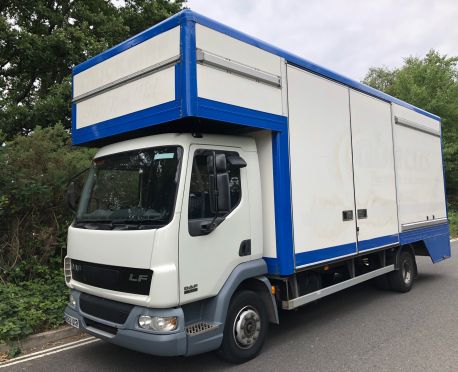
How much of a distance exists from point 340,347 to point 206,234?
2.20 m

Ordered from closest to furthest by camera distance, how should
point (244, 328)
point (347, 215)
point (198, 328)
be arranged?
point (198, 328) < point (244, 328) < point (347, 215)

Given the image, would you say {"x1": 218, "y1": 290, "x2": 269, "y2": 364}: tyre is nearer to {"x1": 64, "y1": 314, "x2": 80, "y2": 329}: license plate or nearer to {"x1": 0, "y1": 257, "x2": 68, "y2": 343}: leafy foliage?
{"x1": 64, "y1": 314, "x2": 80, "y2": 329}: license plate

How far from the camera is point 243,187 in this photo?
446cm

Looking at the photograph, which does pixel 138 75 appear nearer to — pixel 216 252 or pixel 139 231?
pixel 139 231

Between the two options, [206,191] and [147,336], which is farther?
[206,191]

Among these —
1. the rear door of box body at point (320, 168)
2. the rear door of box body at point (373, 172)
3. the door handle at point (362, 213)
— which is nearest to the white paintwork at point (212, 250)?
the rear door of box body at point (320, 168)

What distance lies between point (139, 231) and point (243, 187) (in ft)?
4.13

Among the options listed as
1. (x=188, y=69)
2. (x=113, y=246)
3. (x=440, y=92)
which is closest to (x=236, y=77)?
(x=188, y=69)

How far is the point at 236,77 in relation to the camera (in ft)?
13.8

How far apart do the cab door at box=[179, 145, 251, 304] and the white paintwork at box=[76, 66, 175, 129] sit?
0.61 metres

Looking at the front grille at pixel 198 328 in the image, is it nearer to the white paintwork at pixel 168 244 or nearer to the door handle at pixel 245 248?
the white paintwork at pixel 168 244

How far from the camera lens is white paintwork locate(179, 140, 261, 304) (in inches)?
149

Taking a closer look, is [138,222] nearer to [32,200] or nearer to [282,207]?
[282,207]

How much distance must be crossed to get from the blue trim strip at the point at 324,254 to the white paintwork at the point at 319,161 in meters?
0.06
